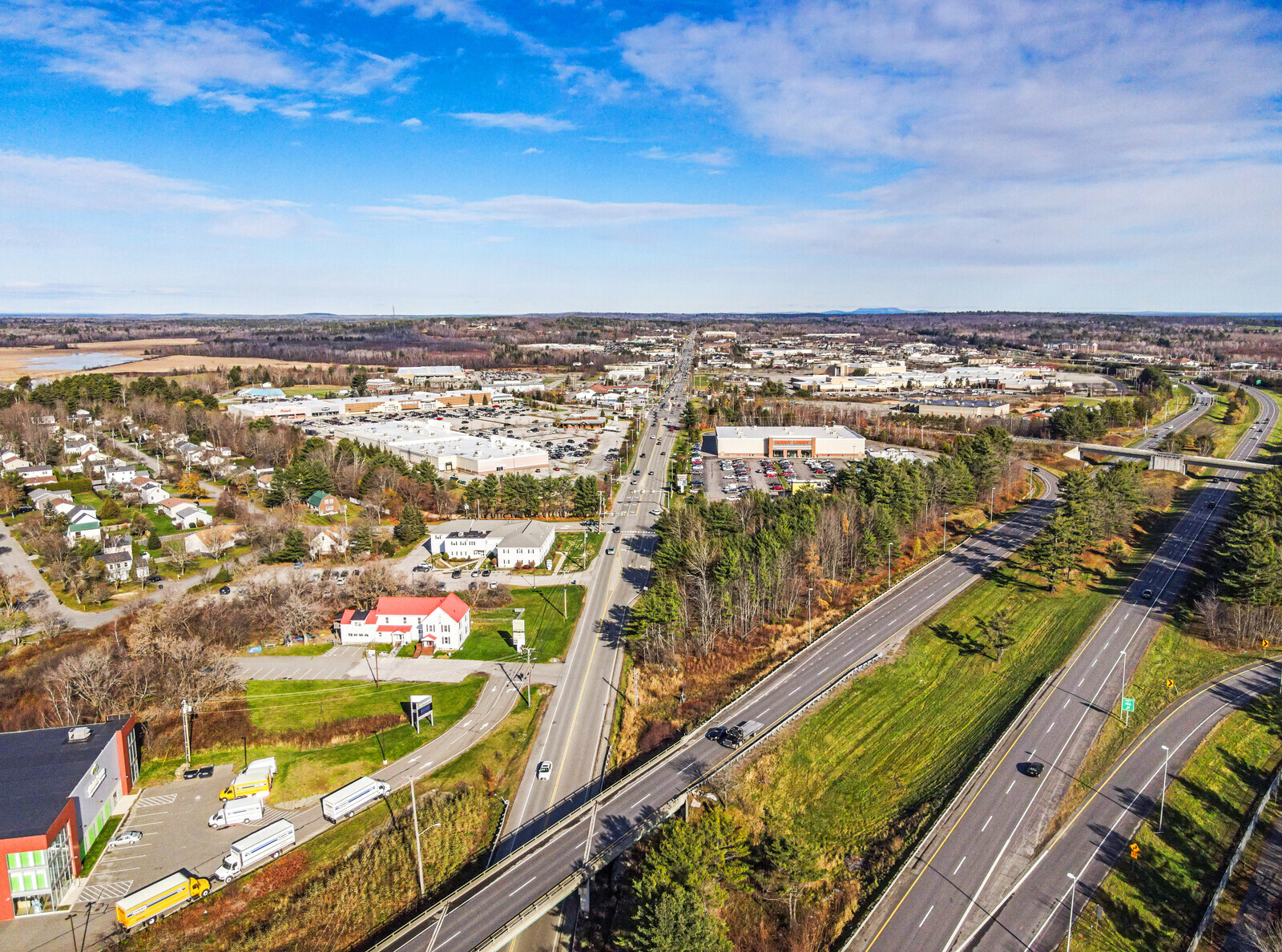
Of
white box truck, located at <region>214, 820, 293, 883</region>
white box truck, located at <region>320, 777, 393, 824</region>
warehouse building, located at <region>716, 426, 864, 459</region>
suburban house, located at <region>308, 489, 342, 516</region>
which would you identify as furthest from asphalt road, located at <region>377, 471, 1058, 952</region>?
suburban house, located at <region>308, 489, 342, 516</region>

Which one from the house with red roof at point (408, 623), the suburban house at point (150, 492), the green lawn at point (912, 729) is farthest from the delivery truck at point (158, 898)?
the suburban house at point (150, 492)

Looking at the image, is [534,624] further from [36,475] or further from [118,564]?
[36,475]

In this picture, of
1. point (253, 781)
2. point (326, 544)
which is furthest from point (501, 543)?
point (253, 781)

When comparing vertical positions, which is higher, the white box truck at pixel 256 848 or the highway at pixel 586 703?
the highway at pixel 586 703

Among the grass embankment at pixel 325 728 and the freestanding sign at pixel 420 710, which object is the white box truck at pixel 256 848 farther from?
the freestanding sign at pixel 420 710

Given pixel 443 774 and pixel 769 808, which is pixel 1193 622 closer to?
pixel 769 808

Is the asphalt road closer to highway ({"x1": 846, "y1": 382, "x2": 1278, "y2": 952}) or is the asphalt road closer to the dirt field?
highway ({"x1": 846, "y1": 382, "x2": 1278, "y2": 952})
